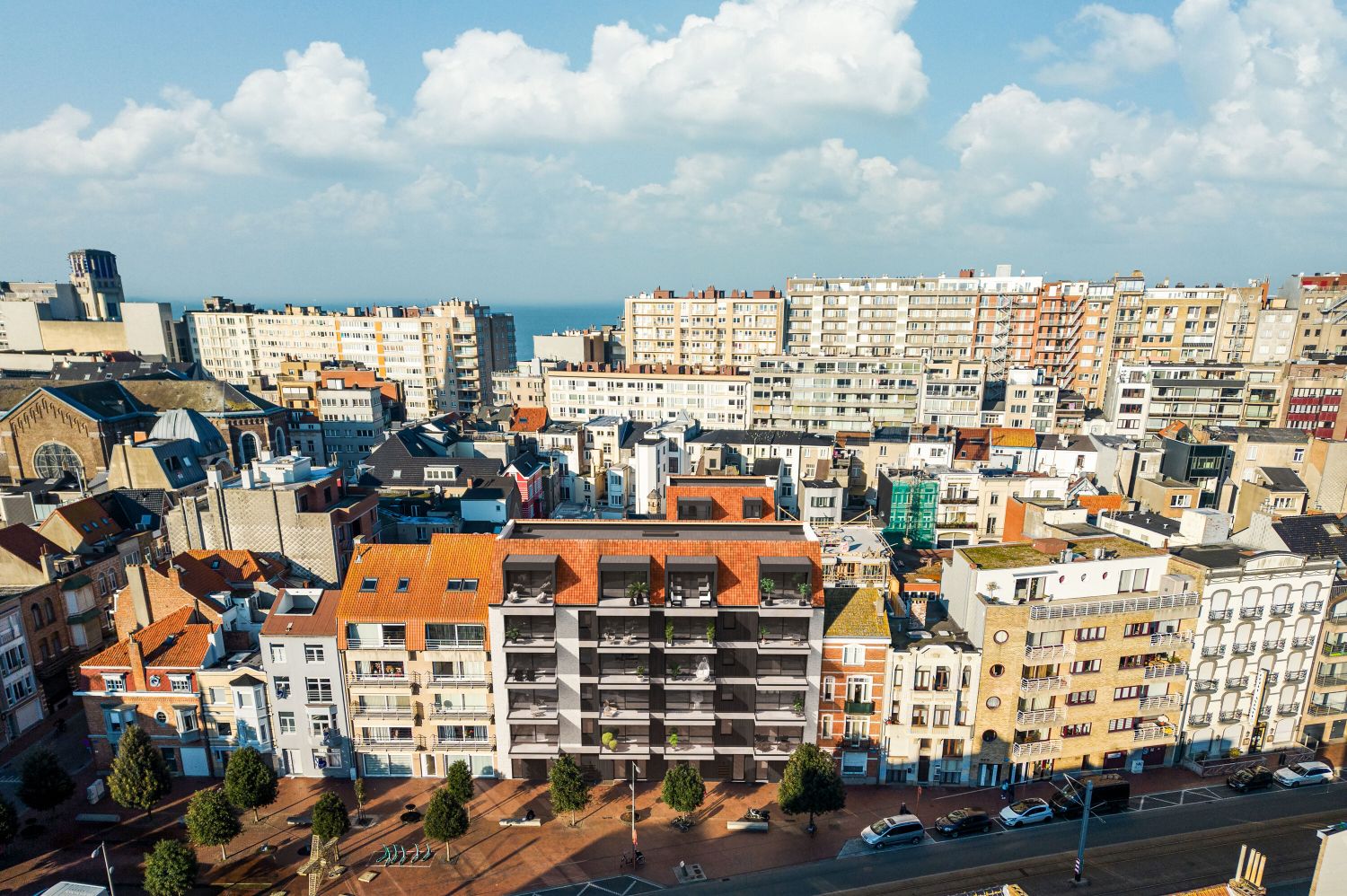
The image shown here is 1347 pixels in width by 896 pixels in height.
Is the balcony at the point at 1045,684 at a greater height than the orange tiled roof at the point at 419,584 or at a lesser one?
lesser

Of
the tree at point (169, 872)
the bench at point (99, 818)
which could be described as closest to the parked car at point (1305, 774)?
the tree at point (169, 872)

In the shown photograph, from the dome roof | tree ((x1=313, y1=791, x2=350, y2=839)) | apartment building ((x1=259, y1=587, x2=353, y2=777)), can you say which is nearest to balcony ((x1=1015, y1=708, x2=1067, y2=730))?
tree ((x1=313, y1=791, x2=350, y2=839))

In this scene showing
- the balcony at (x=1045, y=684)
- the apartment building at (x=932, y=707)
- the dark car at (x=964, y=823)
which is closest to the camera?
the dark car at (x=964, y=823)

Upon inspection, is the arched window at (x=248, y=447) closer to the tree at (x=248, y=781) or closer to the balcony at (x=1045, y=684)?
the tree at (x=248, y=781)

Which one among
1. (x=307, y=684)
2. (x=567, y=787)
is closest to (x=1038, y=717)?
(x=567, y=787)

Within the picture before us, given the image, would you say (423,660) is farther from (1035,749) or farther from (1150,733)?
(1150,733)

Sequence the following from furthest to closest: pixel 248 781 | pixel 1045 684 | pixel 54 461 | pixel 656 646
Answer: pixel 54 461, pixel 1045 684, pixel 656 646, pixel 248 781
